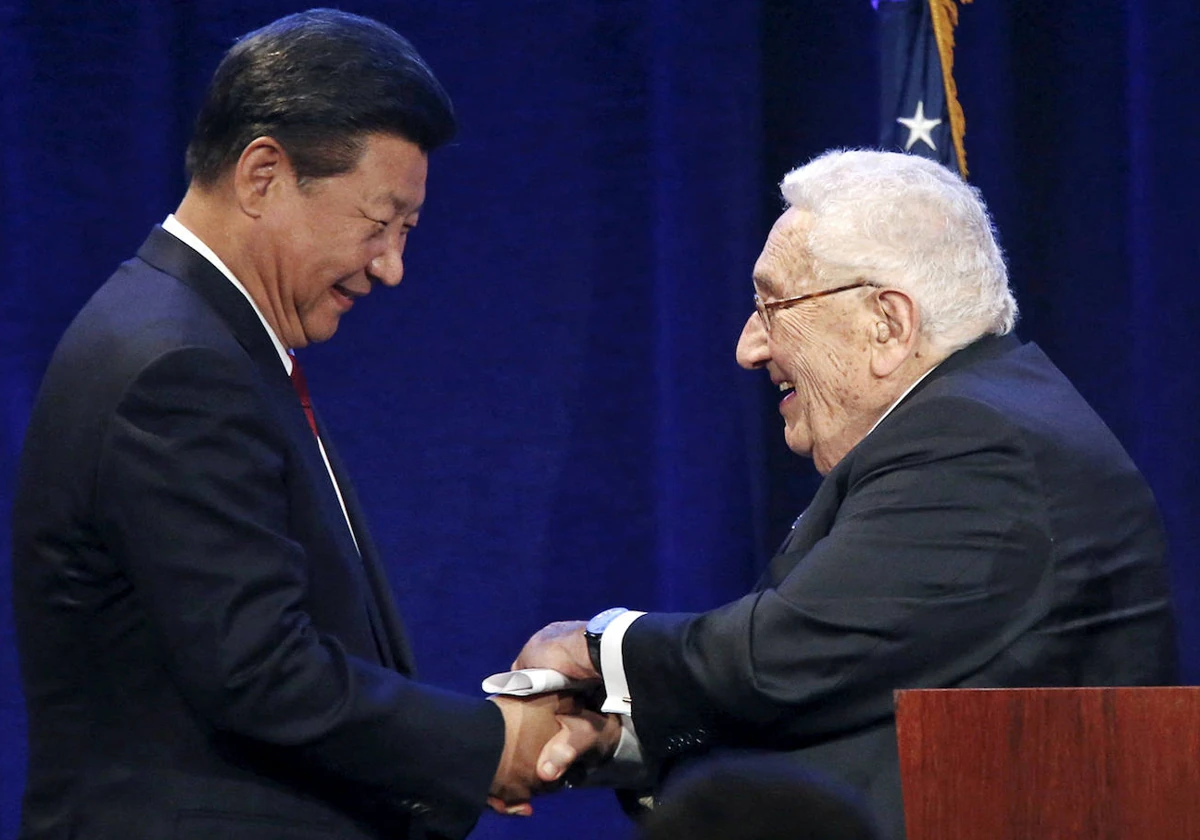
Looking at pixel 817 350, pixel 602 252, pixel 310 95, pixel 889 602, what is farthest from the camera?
pixel 602 252

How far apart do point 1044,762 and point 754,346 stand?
46.2 inches

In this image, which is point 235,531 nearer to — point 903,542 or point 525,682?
point 525,682

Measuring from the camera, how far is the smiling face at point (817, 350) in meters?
2.16

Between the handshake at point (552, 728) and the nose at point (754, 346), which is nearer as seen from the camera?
the handshake at point (552, 728)

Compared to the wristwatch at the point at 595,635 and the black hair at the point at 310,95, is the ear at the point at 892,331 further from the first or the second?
the black hair at the point at 310,95

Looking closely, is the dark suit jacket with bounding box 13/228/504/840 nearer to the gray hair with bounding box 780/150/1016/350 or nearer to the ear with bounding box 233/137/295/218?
the ear with bounding box 233/137/295/218

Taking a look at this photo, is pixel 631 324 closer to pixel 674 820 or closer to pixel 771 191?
pixel 771 191

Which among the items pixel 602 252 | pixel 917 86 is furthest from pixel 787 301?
pixel 602 252

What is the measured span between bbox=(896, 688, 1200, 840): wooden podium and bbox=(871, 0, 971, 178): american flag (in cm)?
184

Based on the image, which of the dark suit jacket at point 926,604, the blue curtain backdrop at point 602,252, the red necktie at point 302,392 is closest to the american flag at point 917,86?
the blue curtain backdrop at point 602,252

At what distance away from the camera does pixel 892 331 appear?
6.99 feet

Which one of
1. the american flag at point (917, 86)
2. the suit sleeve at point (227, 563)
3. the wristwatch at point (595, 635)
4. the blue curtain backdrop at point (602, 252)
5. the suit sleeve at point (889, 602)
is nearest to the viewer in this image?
the suit sleeve at point (227, 563)

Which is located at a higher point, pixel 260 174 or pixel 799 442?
pixel 260 174

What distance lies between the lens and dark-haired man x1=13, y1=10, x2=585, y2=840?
5.17ft
